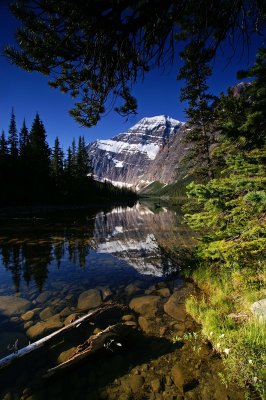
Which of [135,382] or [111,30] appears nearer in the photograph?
[111,30]

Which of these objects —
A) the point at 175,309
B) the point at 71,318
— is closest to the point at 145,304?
the point at 175,309

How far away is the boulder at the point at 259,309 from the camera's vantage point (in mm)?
4421

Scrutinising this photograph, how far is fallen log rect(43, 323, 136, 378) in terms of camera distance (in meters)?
4.38

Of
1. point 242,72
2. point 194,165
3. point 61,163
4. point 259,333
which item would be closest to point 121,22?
point 259,333

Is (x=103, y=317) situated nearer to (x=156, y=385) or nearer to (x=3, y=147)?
(x=156, y=385)

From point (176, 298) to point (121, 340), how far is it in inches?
118

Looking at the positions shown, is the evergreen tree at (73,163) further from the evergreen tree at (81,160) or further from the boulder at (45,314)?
the boulder at (45,314)

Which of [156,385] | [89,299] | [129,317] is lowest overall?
[89,299]

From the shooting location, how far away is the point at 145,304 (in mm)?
7328

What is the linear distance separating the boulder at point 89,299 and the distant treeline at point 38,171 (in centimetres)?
A: 4364

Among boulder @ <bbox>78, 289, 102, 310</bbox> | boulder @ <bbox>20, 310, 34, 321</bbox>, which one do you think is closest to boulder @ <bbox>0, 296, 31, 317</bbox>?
boulder @ <bbox>20, 310, 34, 321</bbox>

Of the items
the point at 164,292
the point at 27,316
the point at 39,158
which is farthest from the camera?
the point at 39,158

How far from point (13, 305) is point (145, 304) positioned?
459 centimetres

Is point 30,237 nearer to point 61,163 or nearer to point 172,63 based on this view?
point 172,63
